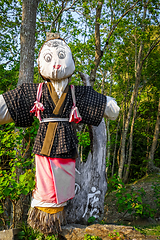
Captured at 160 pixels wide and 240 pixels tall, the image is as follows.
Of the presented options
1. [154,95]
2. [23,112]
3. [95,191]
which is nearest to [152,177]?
[154,95]

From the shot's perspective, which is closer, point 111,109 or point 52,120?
point 52,120

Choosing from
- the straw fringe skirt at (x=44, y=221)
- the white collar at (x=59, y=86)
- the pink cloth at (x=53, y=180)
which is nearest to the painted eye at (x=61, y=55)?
the white collar at (x=59, y=86)

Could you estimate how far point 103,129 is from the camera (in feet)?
9.92

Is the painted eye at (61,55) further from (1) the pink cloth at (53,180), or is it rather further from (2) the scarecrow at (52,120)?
(1) the pink cloth at (53,180)

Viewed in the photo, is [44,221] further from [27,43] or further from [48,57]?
[27,43]

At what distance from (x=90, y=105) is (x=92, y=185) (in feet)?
4.04

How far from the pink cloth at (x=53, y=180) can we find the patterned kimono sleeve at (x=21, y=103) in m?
0.47

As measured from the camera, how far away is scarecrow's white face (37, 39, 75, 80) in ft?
7.37

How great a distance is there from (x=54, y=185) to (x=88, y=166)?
885 mm

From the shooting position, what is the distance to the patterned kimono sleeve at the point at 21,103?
2.24 metres

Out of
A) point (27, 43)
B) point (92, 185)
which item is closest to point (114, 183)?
point (92, 185)

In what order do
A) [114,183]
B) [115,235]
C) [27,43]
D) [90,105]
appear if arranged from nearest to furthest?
1. [115,235]
2. [90,105]
3. [27,43]
4. [114,183]

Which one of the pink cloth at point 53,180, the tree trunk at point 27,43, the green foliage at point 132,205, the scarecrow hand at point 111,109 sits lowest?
the green foliage at point 132,205

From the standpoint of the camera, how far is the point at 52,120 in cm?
226
